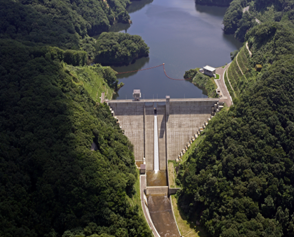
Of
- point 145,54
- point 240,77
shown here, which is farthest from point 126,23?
point 240,77

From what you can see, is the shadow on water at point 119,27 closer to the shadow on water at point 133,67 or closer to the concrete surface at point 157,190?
the shadow on water at point 133,67

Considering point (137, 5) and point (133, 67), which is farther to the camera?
point (137, 5)

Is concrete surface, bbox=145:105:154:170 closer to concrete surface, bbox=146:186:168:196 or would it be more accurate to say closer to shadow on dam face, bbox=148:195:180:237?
concrete surface, bbox=146:186:168:196

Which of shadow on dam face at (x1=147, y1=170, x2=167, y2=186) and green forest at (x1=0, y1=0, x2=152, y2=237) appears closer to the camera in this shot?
green forest at (x1=0, y1=0, x2=152, y2=237)

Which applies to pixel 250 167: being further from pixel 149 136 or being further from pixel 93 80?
pixel 93 80

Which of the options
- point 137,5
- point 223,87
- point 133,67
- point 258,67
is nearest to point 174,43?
point 133,67

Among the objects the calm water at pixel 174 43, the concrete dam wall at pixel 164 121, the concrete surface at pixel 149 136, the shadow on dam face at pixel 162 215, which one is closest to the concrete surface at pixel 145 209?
the shadow on dam face at pixel 162 215

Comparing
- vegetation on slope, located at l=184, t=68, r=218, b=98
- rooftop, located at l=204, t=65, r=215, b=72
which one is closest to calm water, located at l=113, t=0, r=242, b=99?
vegetation on slope, located at l=184, t=68, r=218, b=98
